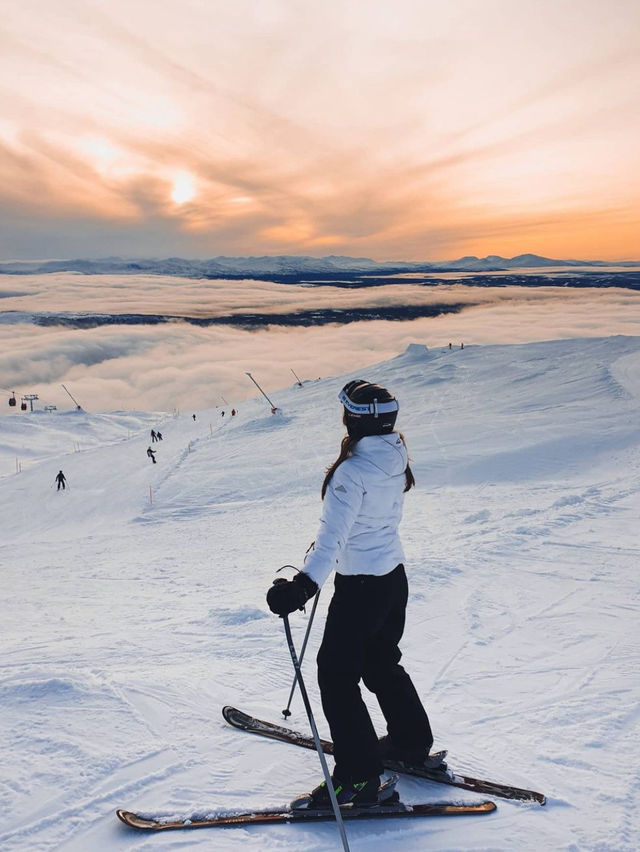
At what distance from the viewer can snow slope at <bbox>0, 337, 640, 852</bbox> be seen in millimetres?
2959

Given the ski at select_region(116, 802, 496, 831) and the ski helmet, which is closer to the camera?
the ski at select_region(116, 802, 496, 831)

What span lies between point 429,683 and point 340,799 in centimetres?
192

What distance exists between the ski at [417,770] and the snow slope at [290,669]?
0.23ft

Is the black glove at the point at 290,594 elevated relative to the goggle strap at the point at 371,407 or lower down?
lower down

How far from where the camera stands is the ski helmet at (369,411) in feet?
9.83

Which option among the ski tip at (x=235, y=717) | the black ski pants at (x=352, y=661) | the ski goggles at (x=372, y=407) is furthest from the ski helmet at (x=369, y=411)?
the ski tip at (x=235, y=717)

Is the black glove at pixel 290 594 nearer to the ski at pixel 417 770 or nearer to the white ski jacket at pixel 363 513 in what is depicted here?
the white ski jacket at pixel 363 513

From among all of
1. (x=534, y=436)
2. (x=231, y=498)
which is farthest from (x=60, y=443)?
(x=534, y=436)

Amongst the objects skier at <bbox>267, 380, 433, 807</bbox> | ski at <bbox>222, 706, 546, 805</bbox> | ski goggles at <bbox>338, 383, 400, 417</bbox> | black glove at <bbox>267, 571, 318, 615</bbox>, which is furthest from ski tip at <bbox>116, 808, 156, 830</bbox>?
ski goggles at <bbox>338, 383, 400, 417</bbox>

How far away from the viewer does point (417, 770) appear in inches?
131

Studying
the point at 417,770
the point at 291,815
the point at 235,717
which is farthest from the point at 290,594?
the point at 235,717

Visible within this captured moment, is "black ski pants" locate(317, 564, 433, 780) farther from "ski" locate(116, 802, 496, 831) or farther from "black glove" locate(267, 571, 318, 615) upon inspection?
"black glove" locate(267, 571, 318, 615)

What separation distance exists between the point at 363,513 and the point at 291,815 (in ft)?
5.16

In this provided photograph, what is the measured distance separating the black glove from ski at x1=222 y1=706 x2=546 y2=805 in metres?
1.35
